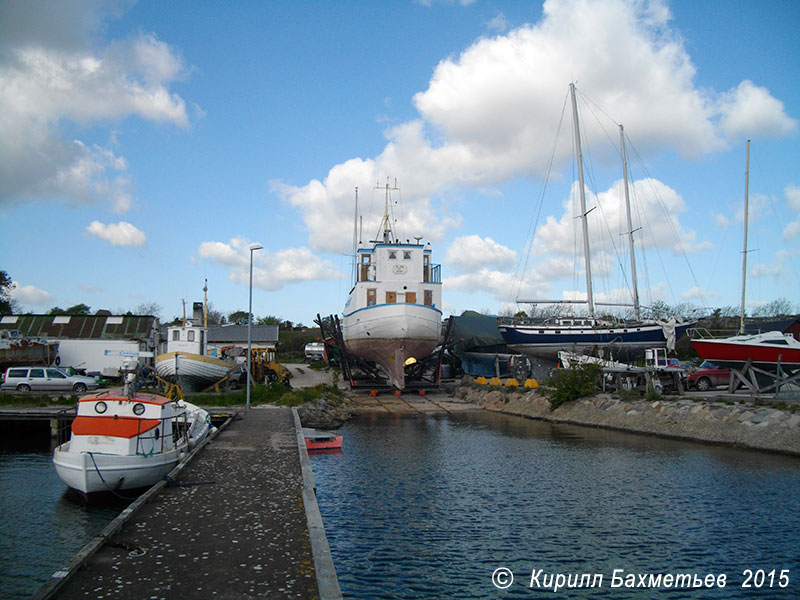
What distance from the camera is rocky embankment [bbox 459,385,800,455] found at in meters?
16.7

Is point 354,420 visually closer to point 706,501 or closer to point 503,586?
point 706,501

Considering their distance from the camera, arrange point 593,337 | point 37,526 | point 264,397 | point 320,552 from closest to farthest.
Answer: point 320,552 → point 37,526 → point 264,397 → point 593,337

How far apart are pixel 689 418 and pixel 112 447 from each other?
18067 millimetres

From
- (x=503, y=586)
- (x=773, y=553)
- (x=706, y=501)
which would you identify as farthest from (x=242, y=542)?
(x=706, y=501)

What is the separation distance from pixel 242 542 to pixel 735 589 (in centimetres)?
687

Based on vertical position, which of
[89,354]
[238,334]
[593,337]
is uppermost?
[238,334]

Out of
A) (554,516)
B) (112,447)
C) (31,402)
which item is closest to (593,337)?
(554,516)

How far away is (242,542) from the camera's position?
7.34 metres

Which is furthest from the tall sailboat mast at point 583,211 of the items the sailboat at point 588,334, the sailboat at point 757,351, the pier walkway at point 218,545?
the pier walkway at point 218,545

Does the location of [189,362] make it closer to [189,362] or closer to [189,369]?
[189,362]

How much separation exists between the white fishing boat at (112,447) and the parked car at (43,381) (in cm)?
1840

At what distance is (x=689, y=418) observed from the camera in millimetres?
19750

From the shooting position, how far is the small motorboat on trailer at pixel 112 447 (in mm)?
12312

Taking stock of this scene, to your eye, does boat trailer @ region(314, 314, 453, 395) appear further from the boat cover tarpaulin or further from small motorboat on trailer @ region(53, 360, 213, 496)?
small motorboat on trailer @ region(53, 360, 213, 496)
